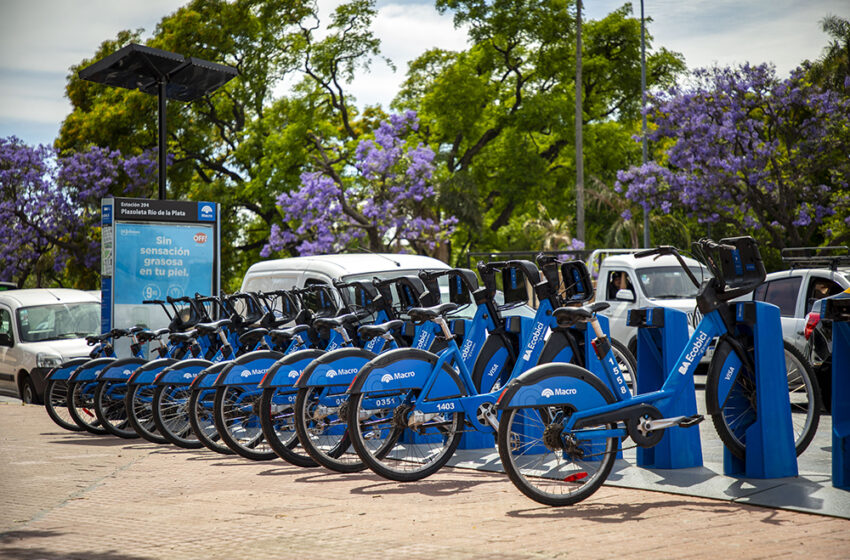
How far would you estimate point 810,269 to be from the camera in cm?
1141

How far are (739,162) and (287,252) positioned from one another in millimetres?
17299

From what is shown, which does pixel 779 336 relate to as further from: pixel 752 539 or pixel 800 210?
pixel 800 210

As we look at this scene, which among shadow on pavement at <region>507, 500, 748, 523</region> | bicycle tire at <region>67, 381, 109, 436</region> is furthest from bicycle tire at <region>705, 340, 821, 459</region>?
bicycle tire at <region>67, 381, 109, 436</region>

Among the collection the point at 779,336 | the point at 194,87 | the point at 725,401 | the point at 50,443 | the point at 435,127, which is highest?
the point at 435,127

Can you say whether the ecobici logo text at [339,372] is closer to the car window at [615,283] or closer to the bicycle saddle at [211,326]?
the bicycle saddle at [211,326]

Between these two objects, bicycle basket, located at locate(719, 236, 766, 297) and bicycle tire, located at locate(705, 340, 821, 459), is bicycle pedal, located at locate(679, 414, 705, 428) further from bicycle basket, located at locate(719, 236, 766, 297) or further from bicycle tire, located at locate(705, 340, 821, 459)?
bicycle basket, located at locate(719, 236, 766, 297)

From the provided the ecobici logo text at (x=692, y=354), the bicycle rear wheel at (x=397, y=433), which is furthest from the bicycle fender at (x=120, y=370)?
the ecobici logo text at (x=692, y=354)

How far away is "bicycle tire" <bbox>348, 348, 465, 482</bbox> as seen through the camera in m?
6.73

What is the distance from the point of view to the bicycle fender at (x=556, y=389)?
576 cm

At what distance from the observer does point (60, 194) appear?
35.8 metres

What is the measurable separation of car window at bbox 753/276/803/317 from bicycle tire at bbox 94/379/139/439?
24.0ft

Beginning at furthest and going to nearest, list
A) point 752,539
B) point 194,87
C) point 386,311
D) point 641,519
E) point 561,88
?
point 561,88
point 194,87
point 386,311
point 641,519
point 752,539

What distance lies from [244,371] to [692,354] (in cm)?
378

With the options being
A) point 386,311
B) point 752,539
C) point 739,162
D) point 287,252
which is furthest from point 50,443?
point 287,252
